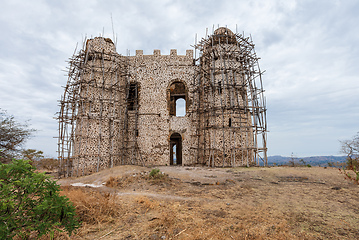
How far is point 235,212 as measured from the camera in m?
4.92

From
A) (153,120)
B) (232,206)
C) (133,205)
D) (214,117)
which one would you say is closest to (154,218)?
(133,205)

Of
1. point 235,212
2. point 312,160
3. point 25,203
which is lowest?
point 312,160

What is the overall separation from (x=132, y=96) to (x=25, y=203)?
1501cm

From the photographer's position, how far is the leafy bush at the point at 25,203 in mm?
2457

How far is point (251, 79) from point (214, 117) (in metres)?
4.13

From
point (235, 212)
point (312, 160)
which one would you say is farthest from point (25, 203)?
point (312, 160)

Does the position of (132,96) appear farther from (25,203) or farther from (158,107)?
(25,203)

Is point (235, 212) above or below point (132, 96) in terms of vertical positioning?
below

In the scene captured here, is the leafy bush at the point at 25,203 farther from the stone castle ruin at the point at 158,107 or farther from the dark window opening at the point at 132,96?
the dark window opening at the point at 132,96

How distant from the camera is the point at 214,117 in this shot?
14.5m

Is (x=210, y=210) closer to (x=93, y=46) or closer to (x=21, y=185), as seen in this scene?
(x=21, y=185)

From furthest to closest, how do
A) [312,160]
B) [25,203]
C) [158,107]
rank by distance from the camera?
[312,160] < [158,107] < [25,203]

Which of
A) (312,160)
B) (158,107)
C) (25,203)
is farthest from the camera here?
(312,160)

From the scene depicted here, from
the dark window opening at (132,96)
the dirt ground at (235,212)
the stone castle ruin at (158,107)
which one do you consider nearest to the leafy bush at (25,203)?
the dirt ground at (235,212)
